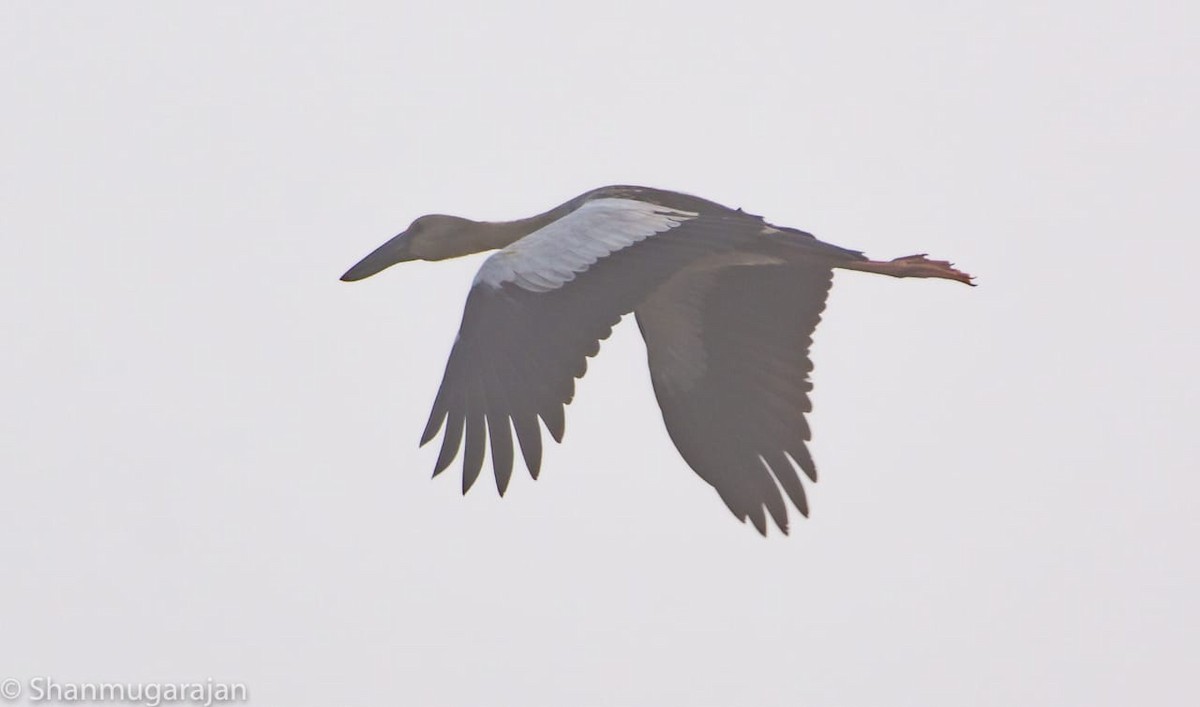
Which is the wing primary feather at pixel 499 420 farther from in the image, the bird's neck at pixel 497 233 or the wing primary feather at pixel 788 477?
the bird's neck at pixel 497 233

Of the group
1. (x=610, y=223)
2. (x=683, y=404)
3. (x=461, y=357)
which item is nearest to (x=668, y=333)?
(x=683, y=404)

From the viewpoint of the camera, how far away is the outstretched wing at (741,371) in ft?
45.0

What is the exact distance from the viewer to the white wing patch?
479 inches

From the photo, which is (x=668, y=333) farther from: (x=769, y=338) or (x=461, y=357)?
(x=461, y=357)

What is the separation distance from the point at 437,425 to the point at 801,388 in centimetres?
306

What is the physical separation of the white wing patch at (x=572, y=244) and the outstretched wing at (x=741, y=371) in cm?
75

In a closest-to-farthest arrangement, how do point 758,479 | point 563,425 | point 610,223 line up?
point 563,425
point 610,223
point 758,479

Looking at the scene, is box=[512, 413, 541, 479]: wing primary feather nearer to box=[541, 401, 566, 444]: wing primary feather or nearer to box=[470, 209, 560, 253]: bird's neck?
box=[541, 401, 566, 444]: wing primary feather

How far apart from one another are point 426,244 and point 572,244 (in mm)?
2881

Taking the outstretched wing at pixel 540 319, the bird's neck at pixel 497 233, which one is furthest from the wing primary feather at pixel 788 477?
the bird's neck at pixel 497 233

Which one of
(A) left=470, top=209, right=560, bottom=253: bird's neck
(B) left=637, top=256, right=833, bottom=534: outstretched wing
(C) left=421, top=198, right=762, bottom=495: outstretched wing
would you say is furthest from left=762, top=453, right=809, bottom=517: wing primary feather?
(A) left=470, top=209, right=560, bottom=253: bird's neck

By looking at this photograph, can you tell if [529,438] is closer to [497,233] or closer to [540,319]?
[540,319]

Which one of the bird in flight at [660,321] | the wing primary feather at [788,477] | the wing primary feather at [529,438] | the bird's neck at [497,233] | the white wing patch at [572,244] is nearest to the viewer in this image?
the wing primary feather at [529,438]

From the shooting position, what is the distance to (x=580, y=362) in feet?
38.0
